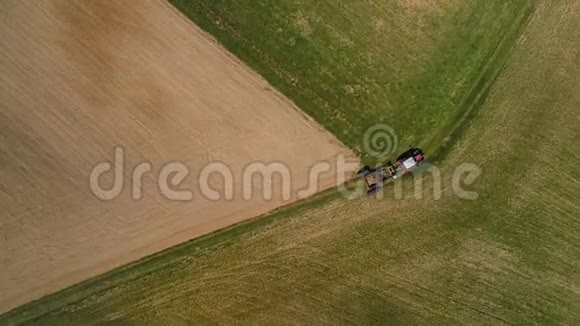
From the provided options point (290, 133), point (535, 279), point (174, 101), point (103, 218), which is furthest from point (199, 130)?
point (535, 279)

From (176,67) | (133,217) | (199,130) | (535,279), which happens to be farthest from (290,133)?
(535,279)

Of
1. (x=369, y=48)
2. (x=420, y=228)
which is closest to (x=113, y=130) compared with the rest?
(x=369, y=48)

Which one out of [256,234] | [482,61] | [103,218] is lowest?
[103,218]

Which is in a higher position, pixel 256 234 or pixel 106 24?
pixel 106 24

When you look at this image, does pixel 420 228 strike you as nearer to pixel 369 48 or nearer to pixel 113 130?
pixel 369 48

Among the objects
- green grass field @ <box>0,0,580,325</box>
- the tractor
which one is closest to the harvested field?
green grass field @ <box>0,0,580,325</box>

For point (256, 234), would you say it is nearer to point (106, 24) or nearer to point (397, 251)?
point (397, 251)
